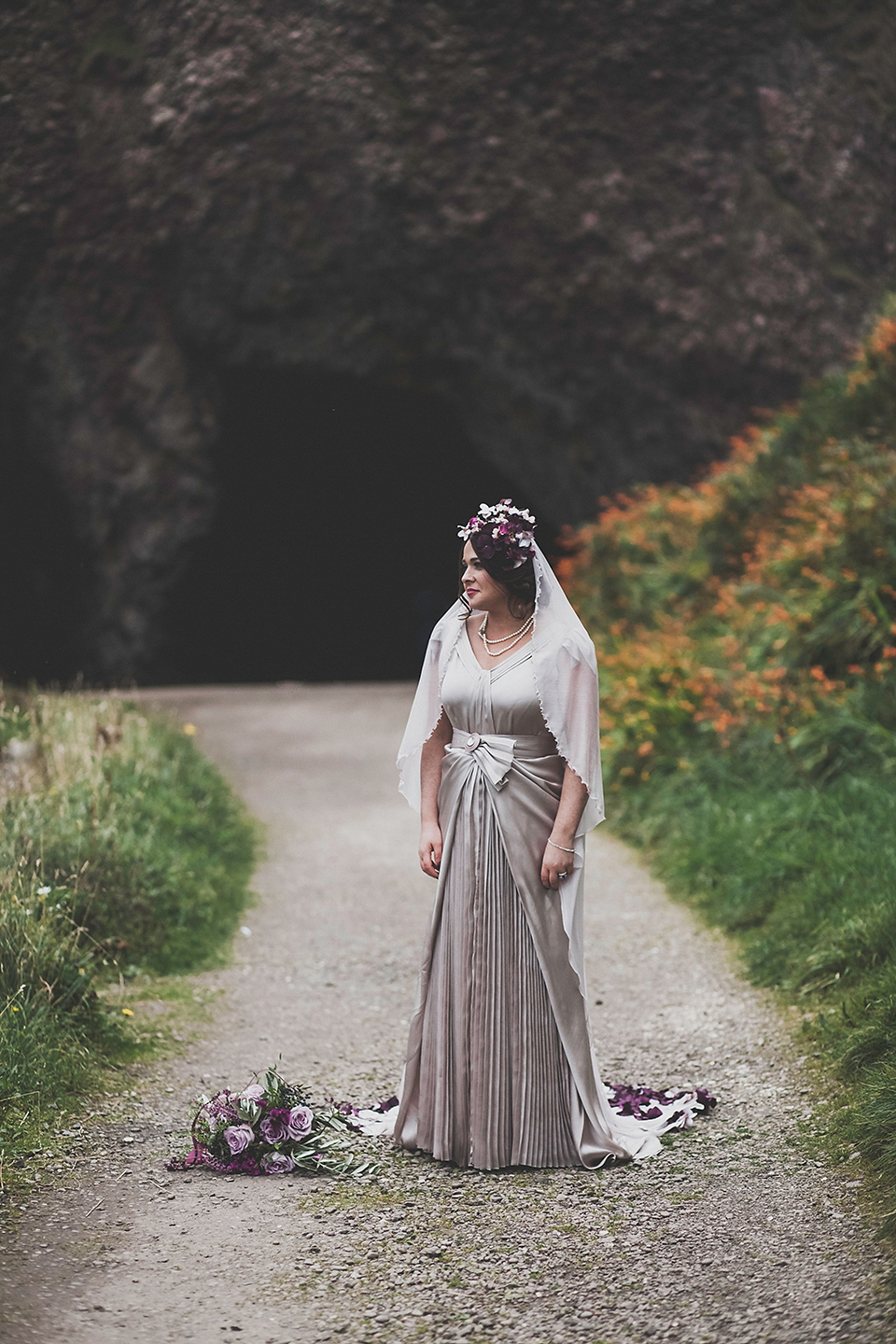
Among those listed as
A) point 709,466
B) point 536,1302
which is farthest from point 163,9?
point 536,1302

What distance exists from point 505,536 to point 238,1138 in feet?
6.43

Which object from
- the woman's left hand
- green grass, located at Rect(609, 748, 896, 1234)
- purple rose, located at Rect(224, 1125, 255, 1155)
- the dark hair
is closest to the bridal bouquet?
purple rose, located at Rect(224, 1125, 255, 1155)

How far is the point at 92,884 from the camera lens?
5.74m

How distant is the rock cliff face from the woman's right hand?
31.9 ft

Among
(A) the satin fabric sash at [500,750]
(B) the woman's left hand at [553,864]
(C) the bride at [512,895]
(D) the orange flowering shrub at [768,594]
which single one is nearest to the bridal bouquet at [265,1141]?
(C) the bride at [512,895]

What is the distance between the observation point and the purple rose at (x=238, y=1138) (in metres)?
3.85

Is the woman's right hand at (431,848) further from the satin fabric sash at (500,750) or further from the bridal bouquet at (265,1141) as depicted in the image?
the bridal bouquet at (265,1141)

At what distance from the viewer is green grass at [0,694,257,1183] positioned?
434cm

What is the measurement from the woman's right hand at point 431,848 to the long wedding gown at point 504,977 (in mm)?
39

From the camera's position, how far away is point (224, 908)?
21.2 feet

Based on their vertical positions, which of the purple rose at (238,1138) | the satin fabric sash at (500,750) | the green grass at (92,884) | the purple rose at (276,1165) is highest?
Answer: the satin fabric sash at (500,750)

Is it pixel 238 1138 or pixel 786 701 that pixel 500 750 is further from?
pixel 786 701

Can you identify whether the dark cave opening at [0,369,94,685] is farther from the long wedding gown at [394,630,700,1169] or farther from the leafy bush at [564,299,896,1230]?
the long wedding gown at [394,630,700,1169]

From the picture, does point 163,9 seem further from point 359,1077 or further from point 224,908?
point 359,1077
